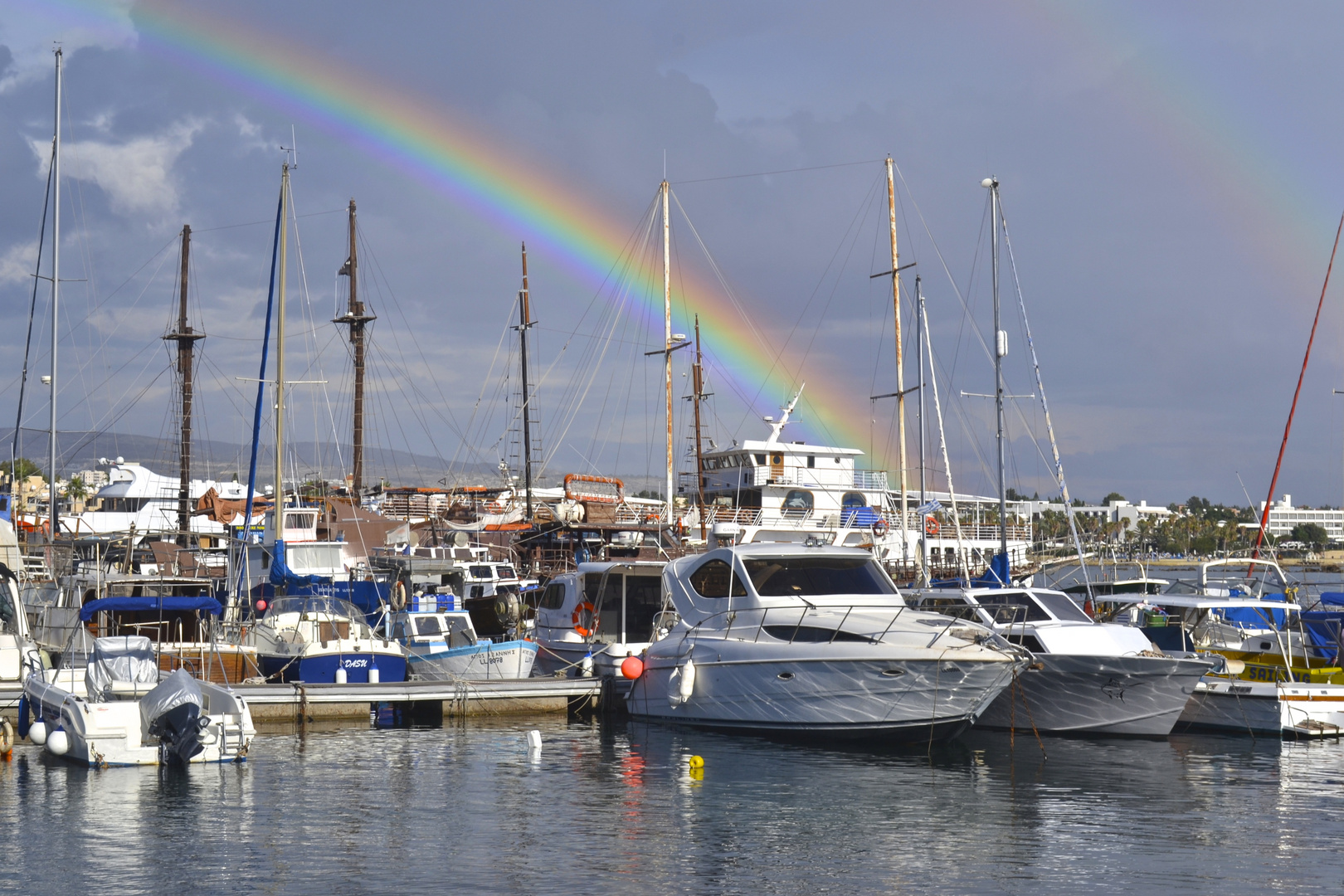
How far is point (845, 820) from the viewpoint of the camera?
55.9 ft

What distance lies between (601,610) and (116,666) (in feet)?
41.6

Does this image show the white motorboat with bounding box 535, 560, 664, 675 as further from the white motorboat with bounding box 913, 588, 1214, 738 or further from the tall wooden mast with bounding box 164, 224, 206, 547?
the tall wooden mast with bounding box 164, 224, 206, 547

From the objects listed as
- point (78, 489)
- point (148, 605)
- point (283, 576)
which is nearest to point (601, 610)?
point (148, 605)

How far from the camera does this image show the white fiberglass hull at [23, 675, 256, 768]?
20547 mm

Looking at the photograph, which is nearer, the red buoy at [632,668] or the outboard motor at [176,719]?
the outboard motor at [176,719]

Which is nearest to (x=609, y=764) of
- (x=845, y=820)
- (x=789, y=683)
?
(x=789, y=683)

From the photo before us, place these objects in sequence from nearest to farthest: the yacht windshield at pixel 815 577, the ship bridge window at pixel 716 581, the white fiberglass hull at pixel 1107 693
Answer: the white fiberglass hull at pixel 1107 693
the yacht windshield at pixel 815 577
the ship bridge window at pixel 716 581

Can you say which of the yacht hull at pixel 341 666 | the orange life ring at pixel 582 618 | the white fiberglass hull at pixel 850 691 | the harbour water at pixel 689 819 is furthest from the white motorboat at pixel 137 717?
the orange life ring at pixel 582 618

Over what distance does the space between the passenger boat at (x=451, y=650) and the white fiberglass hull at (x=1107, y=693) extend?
11270 millimetres

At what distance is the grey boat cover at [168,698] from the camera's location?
20656 millimetres

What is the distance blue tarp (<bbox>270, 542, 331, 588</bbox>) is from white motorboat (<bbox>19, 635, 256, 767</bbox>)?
49.0ft

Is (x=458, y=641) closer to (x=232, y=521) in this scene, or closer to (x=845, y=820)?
(x=845, y=820)

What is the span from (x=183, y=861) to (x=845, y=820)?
825cm

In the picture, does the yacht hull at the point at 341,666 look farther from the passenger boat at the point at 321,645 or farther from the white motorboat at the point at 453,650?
the white motorboat at the point at 453,650
